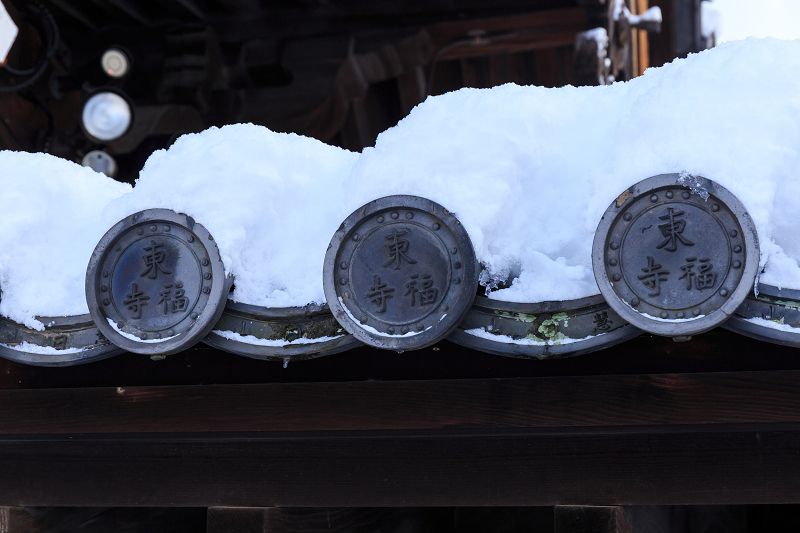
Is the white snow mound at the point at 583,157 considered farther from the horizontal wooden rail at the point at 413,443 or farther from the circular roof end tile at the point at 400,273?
the horizontal wooden rail at the point at 413,443

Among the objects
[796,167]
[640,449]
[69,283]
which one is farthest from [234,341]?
[796,167]

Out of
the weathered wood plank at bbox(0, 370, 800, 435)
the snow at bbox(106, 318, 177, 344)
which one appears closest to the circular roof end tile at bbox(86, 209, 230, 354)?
the snow at bbox(106, 318, 177, 344)

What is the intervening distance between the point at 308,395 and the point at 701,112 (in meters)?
0.99

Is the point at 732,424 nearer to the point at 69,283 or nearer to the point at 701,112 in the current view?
the point at 701,112

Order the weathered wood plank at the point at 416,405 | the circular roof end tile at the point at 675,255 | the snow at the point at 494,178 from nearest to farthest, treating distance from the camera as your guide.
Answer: the circular roof end tile at the point at 675,255, the snow at the point at 494,178, the weathered wood plank at the point at 416,405

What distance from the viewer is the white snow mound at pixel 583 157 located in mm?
Answer: 1403

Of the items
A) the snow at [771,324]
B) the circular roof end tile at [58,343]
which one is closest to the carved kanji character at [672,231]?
the snow at [771,324]

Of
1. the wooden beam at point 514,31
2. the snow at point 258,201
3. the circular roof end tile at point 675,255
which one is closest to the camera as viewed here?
the circular roof end tile at point 675,255

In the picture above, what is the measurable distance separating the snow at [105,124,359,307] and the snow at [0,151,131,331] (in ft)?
0.68

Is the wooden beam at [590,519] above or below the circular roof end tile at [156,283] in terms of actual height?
below

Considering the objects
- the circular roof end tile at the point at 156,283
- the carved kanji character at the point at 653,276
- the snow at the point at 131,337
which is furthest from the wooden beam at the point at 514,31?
the carved kanji character at the point at 653,276

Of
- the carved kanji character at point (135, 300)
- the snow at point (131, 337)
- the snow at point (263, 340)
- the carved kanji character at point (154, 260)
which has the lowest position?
the snow at point (263, 340)

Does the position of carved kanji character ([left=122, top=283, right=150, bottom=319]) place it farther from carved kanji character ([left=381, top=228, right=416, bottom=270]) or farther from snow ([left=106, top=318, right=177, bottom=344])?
carved kanji character ([left=381, top=228, right=416, bottom=270])

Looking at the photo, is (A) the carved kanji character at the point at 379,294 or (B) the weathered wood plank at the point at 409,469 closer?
(A) the carved kanji character at the point at 379,294
